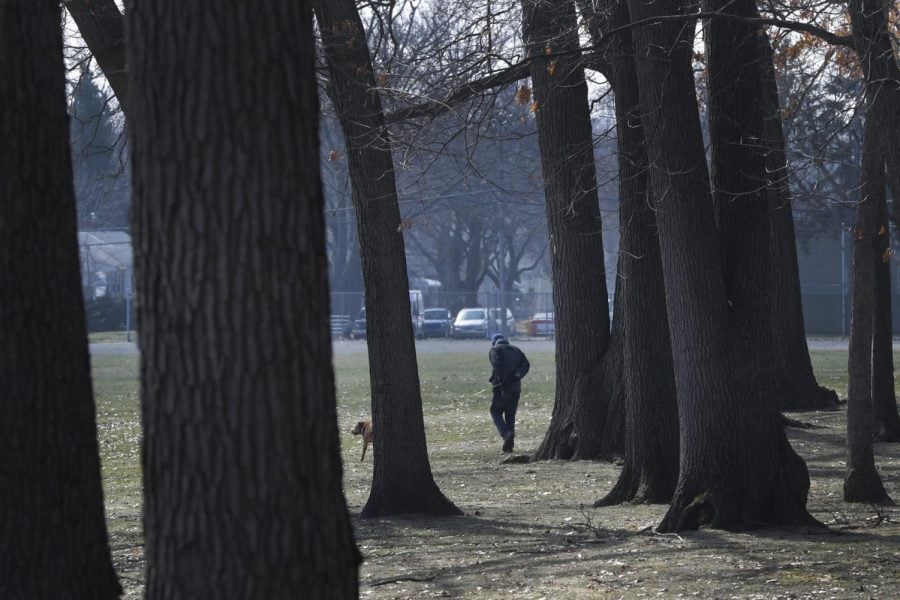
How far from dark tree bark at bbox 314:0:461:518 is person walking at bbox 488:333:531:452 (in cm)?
560

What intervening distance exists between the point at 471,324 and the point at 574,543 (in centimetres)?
4353

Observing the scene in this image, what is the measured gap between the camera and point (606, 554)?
29.5 ft

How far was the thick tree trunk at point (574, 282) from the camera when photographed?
599 inches

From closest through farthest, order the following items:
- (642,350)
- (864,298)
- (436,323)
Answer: (864,298)
(642,350)
(436,323)

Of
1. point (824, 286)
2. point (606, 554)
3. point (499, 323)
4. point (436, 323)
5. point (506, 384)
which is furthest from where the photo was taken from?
point (436, 323)

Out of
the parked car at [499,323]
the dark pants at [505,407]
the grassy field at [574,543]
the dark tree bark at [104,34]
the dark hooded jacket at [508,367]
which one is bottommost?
the grassy field at [574,543]

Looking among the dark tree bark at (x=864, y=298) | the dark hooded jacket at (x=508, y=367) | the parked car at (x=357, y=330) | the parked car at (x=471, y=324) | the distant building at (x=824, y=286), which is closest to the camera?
the dark tree bark at (x=864, y=298)

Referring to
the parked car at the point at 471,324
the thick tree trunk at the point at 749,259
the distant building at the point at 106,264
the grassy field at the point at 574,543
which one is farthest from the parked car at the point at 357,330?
the thick tree trunk at the point at 749,259

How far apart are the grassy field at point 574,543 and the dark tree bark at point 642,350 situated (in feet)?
1.49

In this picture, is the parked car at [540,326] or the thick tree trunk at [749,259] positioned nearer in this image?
the thick tree trunk at [749,259]

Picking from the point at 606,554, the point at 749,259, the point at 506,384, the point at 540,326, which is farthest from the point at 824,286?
the point at 606,554

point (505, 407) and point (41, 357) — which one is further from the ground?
point (41, 357)

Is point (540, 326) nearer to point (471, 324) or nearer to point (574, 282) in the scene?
point (471, 324)

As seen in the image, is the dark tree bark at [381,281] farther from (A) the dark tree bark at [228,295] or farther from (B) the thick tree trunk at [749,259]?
(A) the dark tree bark at [228,295]
